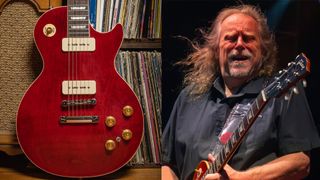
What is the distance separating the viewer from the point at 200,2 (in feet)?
6.64

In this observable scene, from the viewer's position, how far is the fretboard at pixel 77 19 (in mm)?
1926

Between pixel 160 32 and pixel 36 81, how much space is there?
1.83 ft

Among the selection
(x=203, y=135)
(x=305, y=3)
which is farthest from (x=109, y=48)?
(x=305, y=3)

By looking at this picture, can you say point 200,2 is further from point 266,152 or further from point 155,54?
point 266,152

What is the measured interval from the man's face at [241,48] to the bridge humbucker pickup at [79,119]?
0.57 meters

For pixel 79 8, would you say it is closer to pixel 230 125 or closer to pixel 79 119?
pixel 79 119

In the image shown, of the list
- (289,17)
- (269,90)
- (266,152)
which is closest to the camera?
(269,90)

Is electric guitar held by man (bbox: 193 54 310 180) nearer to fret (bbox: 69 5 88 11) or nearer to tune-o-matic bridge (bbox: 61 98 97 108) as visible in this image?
tune-o-matic bridge (bbox: 61 98 97 108)

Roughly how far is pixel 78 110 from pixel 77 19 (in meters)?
0.37

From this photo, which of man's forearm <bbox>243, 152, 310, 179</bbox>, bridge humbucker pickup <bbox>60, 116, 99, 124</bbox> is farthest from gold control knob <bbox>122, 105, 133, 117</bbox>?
man's forearm <bbox>243, 152, 310, 179</bbox>

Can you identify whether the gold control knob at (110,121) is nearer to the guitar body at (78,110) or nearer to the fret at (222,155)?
the guitar body at (78,110)

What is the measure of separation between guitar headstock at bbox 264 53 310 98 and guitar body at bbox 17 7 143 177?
1.80 ft

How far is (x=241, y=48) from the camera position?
6.28 ft

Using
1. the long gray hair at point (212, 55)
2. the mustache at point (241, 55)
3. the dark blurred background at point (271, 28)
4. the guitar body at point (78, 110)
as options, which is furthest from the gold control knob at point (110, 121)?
the mustache at point (241, 55)
